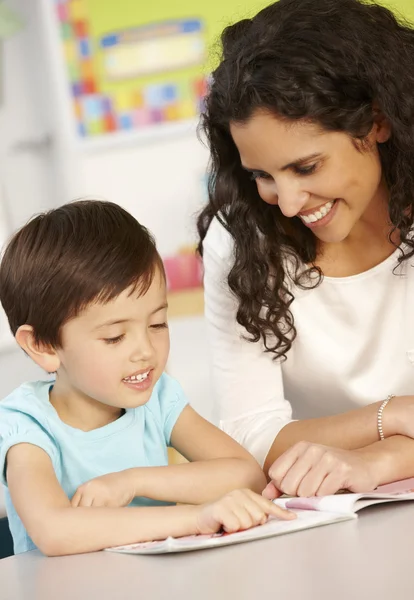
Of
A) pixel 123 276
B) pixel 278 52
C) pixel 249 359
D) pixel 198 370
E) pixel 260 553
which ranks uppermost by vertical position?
pixel 278 52

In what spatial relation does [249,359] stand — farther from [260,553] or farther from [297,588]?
[297,588]

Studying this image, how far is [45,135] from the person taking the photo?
435 cm

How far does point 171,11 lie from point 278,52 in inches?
116

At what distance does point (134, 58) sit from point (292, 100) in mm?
2998

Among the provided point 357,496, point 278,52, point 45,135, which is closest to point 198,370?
point 45,135

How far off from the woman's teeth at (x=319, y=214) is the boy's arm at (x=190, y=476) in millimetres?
367

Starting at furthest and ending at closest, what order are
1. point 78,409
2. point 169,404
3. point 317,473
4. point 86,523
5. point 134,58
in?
point 134,58, point 169,404, point 78,409, point 317,473, point 86,523

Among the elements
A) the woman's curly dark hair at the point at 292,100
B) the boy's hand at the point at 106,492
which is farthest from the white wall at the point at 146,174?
the boy's hand at the point at 106,492

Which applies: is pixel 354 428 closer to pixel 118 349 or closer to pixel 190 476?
pixel 190 476

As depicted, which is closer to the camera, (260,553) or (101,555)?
(260,553)

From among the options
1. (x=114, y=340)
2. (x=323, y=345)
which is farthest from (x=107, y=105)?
(x=114, y=340)

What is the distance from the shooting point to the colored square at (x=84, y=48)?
13.7 ft

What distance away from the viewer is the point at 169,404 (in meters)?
1.39

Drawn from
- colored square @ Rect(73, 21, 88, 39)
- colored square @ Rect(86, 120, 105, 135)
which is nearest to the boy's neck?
colored square @ Rect(86, 120, 105, 135)
